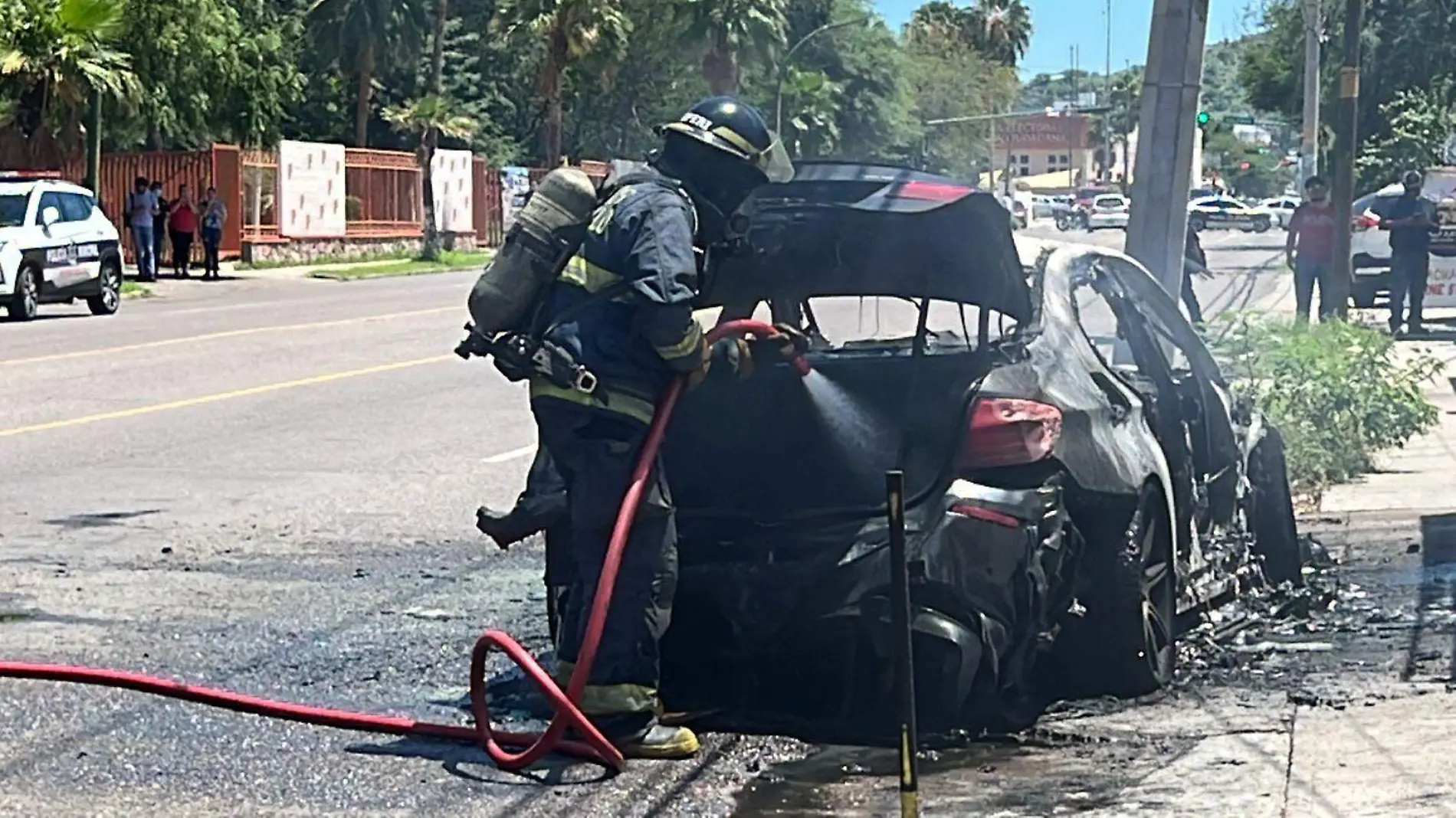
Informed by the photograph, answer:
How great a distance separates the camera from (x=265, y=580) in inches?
353

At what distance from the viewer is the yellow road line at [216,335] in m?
19.3

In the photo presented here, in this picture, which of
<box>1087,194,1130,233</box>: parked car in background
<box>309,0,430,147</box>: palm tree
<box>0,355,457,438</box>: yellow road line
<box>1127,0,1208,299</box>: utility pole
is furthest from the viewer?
<box>1087,194,1130,233</box>: parked car in background

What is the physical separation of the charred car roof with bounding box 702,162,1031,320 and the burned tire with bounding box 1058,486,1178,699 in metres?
0.76

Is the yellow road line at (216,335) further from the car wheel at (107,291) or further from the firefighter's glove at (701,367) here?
the firefighter's glove at (701,367)

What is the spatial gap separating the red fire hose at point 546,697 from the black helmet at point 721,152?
1.26ft

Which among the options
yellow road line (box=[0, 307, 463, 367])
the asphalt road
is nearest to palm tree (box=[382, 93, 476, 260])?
yellow road line (box=[0, 307, 463, 367])

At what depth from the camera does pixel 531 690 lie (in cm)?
696

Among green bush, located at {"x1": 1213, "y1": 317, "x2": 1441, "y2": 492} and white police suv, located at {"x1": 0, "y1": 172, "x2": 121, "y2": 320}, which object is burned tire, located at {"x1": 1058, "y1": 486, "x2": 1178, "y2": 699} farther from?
white police suv, located at {"x1": 0, "y1": 172, "x2": 121, "y2": 320}

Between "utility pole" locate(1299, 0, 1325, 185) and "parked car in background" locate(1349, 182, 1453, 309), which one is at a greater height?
"utility pole" locate(1299, 0, 1325, 185)

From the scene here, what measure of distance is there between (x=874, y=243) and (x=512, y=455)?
6.78 metres

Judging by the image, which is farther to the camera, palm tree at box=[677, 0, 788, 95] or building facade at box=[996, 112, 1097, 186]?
building facade at box=[996, 112, 1097, 186]

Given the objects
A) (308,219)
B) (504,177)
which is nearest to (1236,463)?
(308,219)

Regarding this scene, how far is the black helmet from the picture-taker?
614 cm

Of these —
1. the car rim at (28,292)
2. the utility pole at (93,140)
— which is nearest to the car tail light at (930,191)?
the car rim at (28,292)
